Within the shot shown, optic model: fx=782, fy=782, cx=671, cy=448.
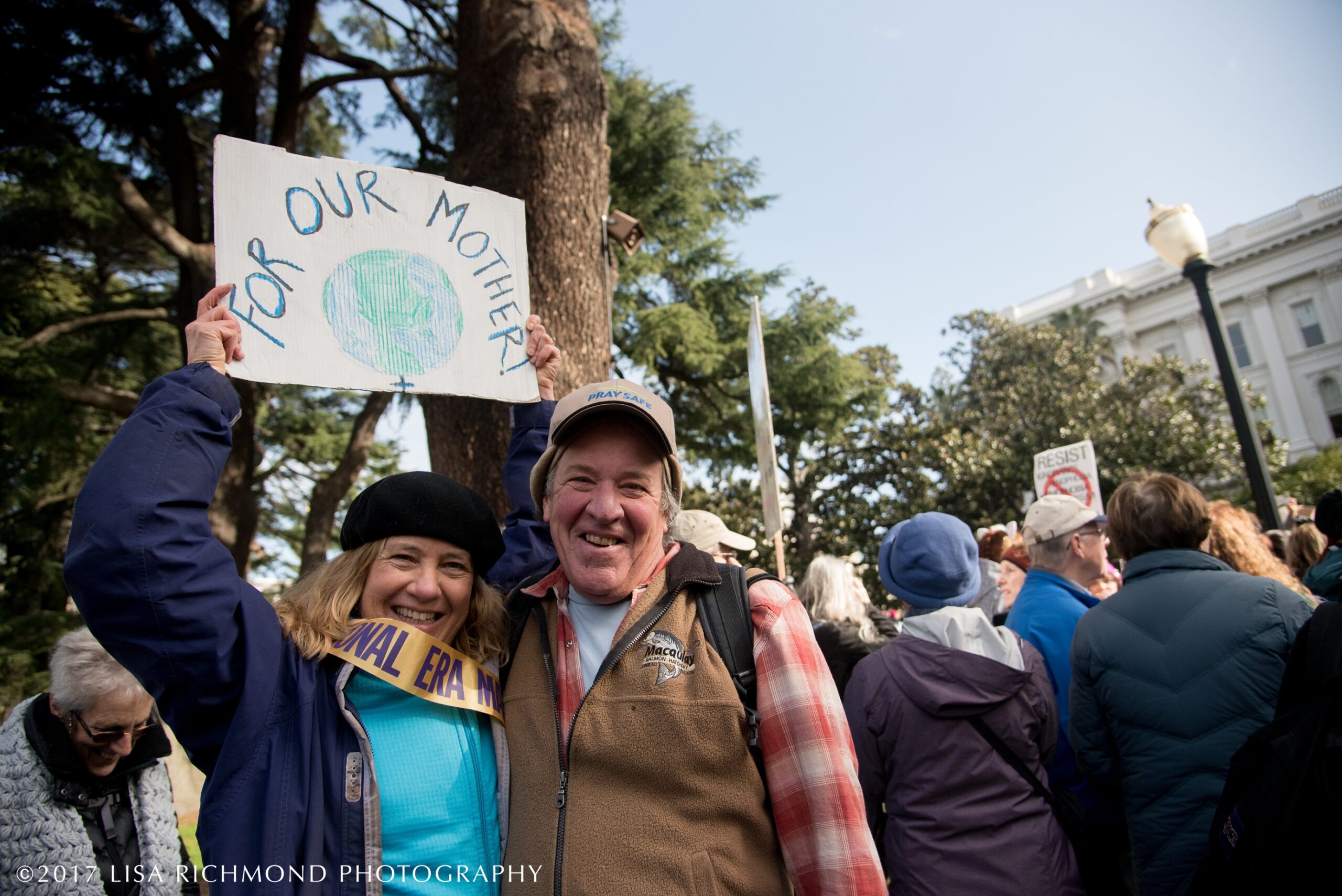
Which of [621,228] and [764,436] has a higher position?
[621,228]

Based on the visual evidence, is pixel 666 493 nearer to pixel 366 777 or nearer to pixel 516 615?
pixel 516 615

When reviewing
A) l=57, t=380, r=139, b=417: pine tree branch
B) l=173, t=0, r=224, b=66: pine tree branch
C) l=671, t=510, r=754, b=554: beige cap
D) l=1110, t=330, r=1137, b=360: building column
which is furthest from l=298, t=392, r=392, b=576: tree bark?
l=1110, t=330, r=1137, b=360: building column

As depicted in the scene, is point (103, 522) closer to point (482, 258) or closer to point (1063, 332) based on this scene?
point (482, 258)

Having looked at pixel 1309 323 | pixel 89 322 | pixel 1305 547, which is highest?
pixel 1309 323

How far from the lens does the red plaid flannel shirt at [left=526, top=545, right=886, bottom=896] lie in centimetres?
145

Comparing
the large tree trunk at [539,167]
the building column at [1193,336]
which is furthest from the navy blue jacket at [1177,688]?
the building column at [1193,336]

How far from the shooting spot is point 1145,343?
47000 mm

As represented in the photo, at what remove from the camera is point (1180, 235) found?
5.95 m

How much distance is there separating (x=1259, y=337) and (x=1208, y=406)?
2731 cm

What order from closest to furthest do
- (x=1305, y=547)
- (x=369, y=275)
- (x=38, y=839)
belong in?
1. (x=369, y=275)
2. (x=38, y=839)
3. (x=1305, y=547)

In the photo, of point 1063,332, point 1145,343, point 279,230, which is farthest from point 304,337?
point 1145,343

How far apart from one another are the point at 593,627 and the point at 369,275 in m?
1.10

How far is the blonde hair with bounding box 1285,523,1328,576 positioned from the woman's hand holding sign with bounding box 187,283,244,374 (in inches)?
176

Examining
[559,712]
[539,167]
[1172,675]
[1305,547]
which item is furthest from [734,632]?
[1305,547]
